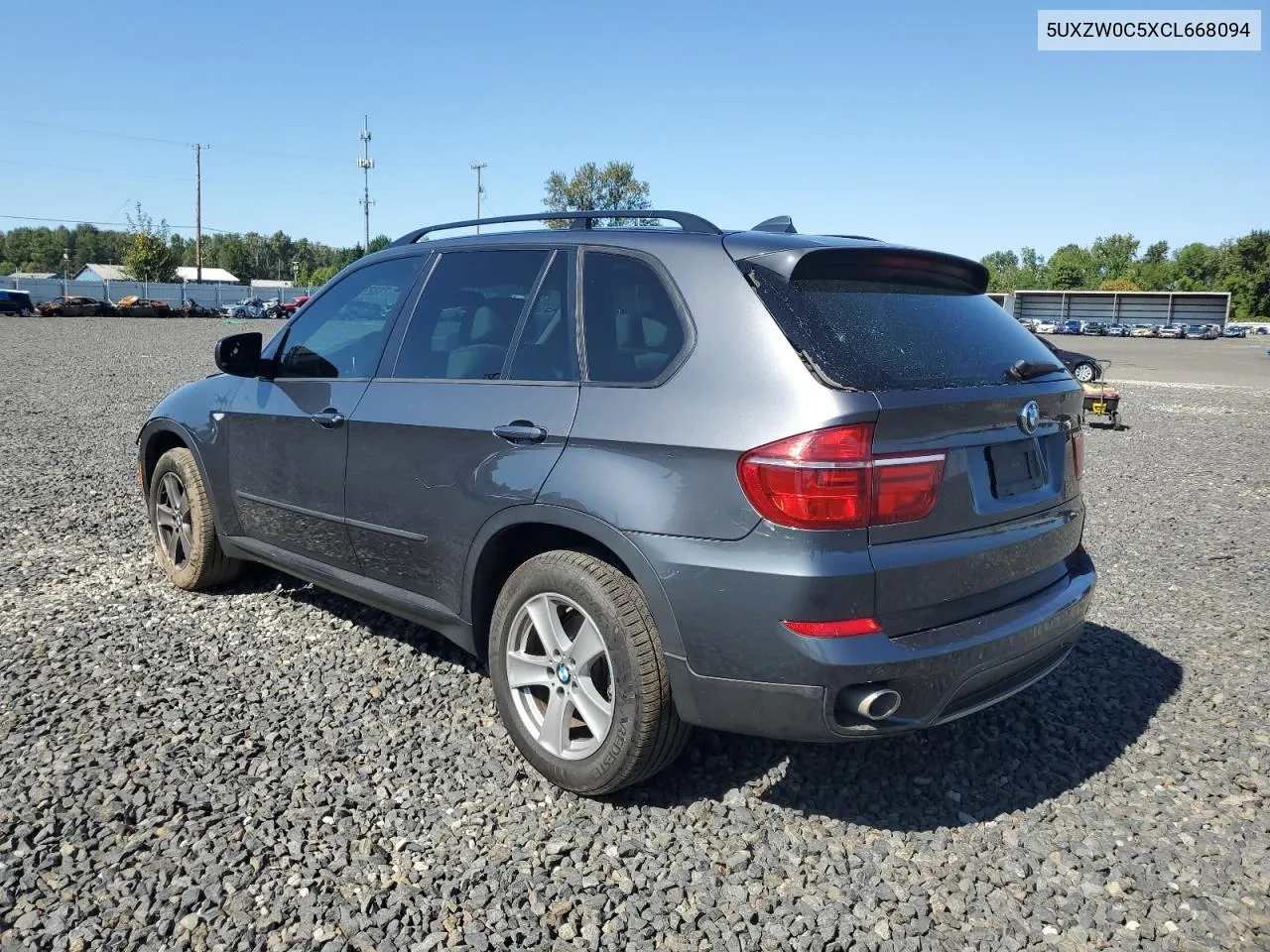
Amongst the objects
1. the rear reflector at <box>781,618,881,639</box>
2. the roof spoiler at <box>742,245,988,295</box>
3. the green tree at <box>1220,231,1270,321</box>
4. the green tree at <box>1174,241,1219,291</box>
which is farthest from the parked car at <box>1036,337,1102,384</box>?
the green tree at <box>1174,241,1219,291</box>

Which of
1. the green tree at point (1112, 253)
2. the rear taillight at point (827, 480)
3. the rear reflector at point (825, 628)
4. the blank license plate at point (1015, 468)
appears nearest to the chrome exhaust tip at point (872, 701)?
the rear reflector at point (825, 628)

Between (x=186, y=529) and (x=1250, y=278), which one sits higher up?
(x=1250, y=278)

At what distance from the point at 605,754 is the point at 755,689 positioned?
23.1 inches

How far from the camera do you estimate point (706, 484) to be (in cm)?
259

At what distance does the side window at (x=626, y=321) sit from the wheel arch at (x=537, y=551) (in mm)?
466

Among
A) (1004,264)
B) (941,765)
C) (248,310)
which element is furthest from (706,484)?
(1004,264)

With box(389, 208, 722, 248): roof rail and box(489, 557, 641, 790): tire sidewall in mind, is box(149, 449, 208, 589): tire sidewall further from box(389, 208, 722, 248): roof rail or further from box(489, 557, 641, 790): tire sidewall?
box(489, 557, 641, 790): tire sidewall

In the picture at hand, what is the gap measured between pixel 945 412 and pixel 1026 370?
569 millimetres

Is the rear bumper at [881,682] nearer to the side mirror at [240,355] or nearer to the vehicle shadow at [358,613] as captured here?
the vehicle shadow at [358,613]

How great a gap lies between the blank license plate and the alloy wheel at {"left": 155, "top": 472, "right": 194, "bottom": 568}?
388 cm

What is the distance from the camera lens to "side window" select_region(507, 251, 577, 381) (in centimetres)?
313

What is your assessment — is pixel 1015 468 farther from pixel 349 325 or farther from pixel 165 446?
pixel 165 446

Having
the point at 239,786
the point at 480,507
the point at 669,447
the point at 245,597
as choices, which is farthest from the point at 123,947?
the point at 245,597

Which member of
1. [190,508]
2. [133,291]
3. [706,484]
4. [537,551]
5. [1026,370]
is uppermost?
[133,291]
